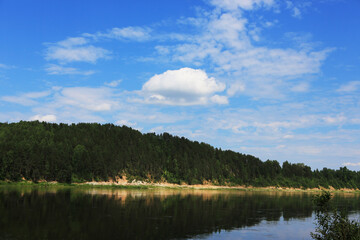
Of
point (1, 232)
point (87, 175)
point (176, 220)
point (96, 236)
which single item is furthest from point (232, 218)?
point (87, 175)

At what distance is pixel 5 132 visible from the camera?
191m

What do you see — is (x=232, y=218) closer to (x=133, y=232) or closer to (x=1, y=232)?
(x=133, y=232)

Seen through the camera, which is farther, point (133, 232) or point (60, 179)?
point (60, 179)

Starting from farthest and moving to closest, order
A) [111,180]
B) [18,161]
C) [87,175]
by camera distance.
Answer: [111,180] → [87,175] → [18,161]

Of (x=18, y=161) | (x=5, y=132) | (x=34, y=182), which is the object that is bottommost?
(x=34, y=182)

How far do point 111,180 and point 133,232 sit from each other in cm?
16146

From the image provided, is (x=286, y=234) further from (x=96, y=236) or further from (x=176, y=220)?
(x=96, y=236)

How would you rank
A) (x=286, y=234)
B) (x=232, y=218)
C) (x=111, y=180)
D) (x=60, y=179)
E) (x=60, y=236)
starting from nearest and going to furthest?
(x=60, y=236), (x=286, y=234), (x=232, y=218), (x=60, y=179), (x=111, y=180)

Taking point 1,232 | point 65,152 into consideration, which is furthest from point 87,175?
point 1,232

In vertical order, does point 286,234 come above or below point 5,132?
below

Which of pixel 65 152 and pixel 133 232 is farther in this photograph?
pixel 65 152

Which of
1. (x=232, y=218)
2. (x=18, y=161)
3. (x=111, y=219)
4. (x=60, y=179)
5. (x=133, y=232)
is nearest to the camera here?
(x=133, y=232)

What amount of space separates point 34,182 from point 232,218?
119002 millimetres

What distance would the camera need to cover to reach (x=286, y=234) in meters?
39.0
